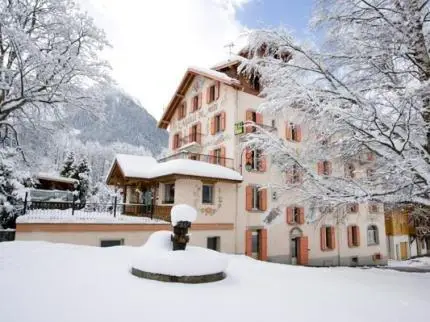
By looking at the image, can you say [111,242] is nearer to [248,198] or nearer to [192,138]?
[248,198]

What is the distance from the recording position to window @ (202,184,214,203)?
17391mm

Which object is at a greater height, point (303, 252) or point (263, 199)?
point (263, 199)

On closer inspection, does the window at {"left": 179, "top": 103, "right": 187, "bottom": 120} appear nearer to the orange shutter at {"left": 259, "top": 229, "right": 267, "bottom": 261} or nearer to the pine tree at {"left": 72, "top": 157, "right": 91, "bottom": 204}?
the orange shutter at {"left": 259, "top": 229, "right": 267, "bottom": 261}

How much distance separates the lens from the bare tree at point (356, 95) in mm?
5980

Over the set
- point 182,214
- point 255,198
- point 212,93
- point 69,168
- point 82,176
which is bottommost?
point 182,214

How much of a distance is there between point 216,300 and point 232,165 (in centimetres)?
1406

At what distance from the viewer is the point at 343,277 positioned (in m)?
6.81

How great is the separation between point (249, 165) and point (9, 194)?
13.9 metres

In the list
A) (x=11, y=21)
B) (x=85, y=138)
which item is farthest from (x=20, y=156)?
(x=85, y=138)

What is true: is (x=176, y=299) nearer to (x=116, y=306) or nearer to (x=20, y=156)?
(x=116, y=306)

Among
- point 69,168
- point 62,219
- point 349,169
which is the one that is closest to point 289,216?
point 349,169

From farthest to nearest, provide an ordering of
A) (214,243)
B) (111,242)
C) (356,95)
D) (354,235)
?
1. (354,235)
2. (214,243)
3. (111,242)
4. (356,95)

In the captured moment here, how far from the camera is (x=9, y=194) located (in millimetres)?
16547

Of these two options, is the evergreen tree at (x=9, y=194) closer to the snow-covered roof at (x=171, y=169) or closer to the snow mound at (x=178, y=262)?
the snow-covered roof at (x=171, y=169)
